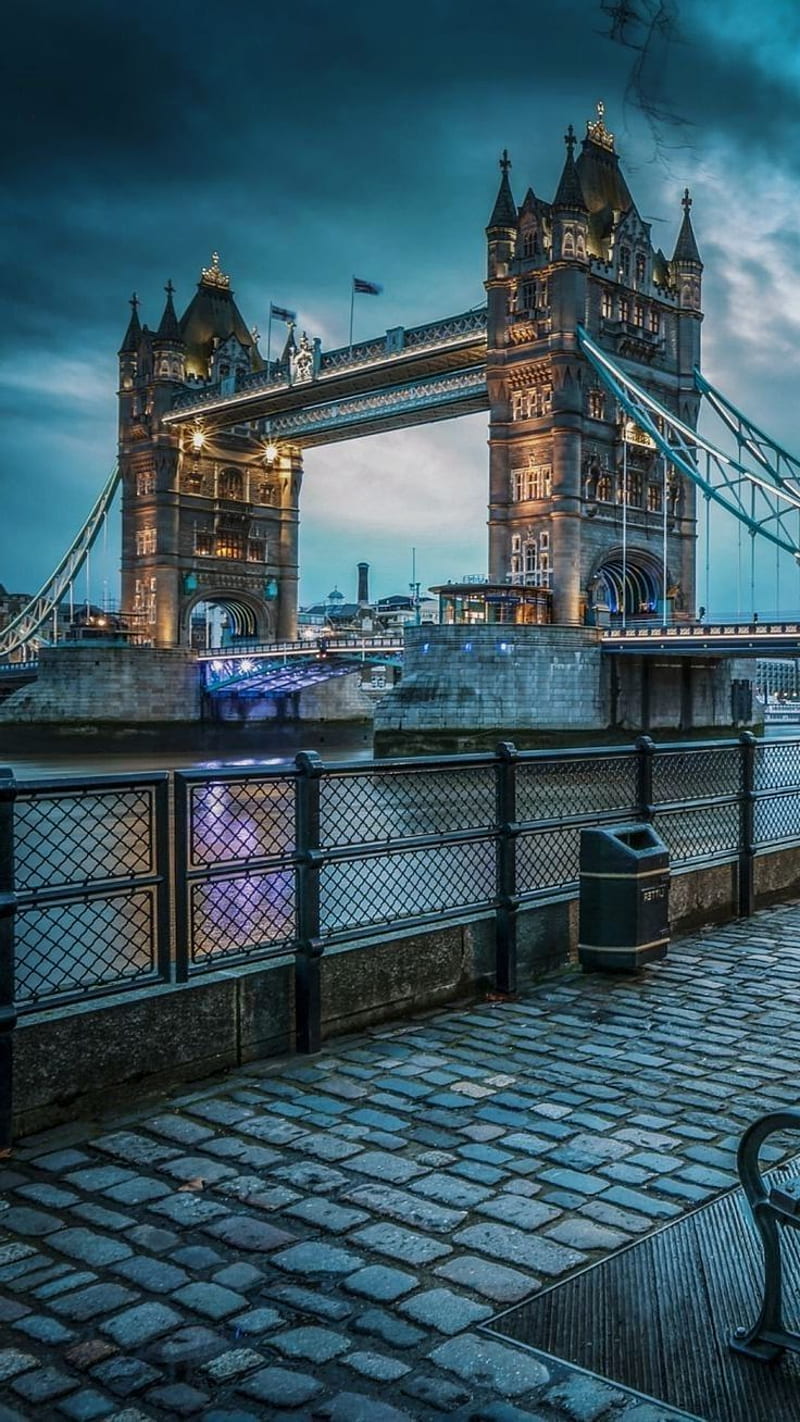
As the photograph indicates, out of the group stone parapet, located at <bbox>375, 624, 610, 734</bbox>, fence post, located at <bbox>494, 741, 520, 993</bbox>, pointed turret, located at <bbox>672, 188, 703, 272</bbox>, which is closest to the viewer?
fence post, located at <bbox>494, 741, 520, 993</bbox>

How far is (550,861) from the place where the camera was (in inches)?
299

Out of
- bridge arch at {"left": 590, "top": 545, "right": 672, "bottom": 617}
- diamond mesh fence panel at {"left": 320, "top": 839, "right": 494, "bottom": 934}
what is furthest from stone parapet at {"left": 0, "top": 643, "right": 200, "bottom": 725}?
diamond mesh fence panel at {"left": 320, "top": 839, "right": 494, "bottom": 934}

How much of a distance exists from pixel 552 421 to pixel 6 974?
51.3 m

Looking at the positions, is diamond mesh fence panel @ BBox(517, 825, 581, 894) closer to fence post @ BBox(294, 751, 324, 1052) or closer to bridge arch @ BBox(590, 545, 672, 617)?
fence post @ BBox(294, 751, 324, 1052)

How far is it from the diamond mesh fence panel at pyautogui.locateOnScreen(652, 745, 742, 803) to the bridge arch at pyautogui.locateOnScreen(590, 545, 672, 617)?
45567 millimetres

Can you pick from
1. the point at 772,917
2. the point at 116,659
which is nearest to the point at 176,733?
the point at 116,659

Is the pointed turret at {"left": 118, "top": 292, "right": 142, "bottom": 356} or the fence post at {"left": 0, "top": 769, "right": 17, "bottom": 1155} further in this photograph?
the pointed turret at {"left": 118, "top": 292, "right": 142, "bottom": 356}

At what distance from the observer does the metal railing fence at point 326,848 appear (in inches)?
193

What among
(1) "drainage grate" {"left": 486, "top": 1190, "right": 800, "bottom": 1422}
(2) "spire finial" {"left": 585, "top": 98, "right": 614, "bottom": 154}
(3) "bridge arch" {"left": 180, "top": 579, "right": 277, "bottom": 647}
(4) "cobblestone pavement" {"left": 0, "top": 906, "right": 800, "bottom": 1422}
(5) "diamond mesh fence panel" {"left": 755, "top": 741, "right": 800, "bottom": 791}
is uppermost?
(2) "spire finial" {"left": 585, "top": 98, "right": 614, "bottom": 154}

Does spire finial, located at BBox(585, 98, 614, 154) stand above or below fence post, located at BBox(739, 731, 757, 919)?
above

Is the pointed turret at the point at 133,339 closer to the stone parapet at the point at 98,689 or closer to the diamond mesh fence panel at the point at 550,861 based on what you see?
the stone parapet at the point at 98,689

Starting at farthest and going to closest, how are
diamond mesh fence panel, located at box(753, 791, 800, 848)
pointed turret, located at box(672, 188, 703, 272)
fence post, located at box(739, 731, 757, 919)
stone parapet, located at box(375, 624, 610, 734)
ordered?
1. pointed turret, located at box(672, 188, 703, 272)
2. stone parapet, located at box(375, 624, 610, 734)
3. diamond mesh fence panel, located at box(753, 791, 800, 848)
4. fence post, located at box(739, 731, 757, 919)

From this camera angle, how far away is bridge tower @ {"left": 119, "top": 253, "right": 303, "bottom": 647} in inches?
2894

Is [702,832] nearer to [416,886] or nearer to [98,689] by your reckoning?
[416,886]
